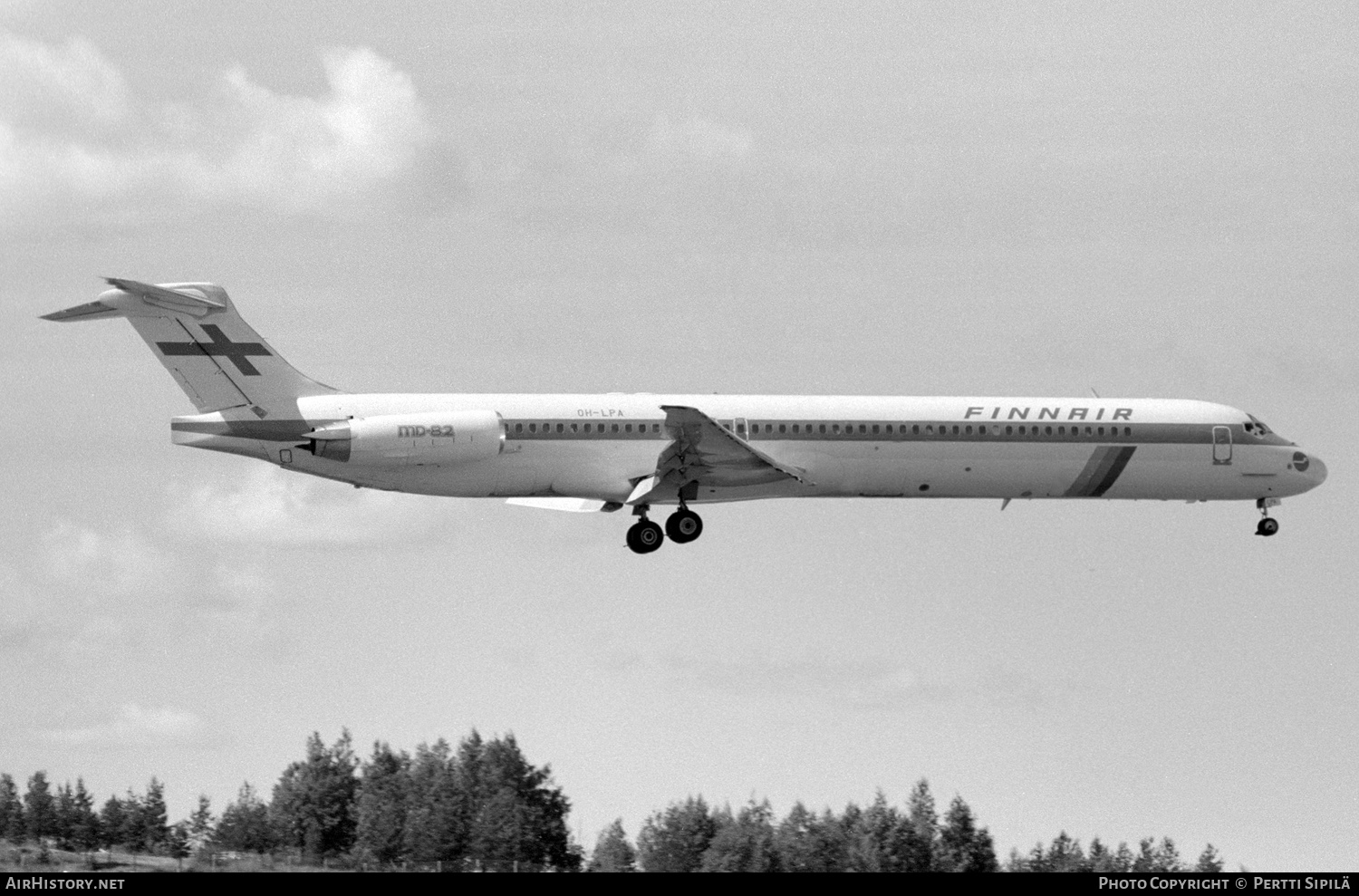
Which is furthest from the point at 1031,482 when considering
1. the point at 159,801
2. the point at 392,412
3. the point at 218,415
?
the point at 159,801

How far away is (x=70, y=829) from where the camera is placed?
67.1 metres

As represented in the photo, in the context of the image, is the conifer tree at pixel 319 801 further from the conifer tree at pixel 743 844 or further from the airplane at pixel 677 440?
the airplane at pixel 677 440

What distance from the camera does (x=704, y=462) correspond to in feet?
138

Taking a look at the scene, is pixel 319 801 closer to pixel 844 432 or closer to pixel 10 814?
pixel 10 814

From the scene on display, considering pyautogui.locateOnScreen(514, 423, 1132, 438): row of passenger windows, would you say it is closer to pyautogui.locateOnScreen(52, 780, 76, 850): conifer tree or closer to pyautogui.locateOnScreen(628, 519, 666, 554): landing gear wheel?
pyautogui.locateOnScreen(628, 519, 666, 554): landing gear wheel

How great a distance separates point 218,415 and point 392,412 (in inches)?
133

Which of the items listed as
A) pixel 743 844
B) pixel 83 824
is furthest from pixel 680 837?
pixel 83 824

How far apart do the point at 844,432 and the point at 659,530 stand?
14.2 feet

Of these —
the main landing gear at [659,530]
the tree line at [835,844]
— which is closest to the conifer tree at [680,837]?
the tree line at [835,844]

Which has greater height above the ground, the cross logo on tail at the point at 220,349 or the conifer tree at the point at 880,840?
the cross logo on tail at the point at 220,349

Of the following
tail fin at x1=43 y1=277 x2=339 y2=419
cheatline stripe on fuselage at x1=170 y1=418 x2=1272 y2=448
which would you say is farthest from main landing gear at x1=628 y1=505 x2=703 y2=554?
tail fin at x1=43 y1=277 x2=339 y2=419

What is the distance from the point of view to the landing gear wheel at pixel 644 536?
42.9 metres

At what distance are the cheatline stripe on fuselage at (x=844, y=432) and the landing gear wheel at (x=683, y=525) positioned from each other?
1707 mm
